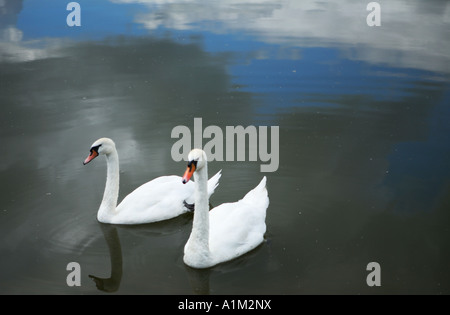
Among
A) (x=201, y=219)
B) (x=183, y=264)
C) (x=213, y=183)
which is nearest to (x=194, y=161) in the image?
(x=201, y=219)

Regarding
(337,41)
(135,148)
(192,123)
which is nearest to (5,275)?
(135,148)

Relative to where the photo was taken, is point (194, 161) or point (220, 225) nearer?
point (194, 161)

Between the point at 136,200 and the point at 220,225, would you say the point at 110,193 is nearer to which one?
the point at 136,200

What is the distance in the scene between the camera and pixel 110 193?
27.8ft

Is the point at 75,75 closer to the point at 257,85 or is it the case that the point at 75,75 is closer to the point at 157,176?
the point at 257,85

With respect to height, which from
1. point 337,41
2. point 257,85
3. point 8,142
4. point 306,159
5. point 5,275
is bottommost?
point 5,275

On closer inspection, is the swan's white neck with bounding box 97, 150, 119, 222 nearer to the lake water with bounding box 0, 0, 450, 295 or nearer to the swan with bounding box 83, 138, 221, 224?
the swan with bounding box 83, 138, 221, 224

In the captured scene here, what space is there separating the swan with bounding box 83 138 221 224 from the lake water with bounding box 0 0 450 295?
0.17 meters

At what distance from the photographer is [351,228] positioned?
8.16m

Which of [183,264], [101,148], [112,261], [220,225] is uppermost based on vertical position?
[101,148]

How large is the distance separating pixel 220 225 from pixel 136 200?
150 cm

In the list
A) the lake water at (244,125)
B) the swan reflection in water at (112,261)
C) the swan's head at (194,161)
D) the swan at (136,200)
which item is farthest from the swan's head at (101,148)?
the swan's head at (194,161)

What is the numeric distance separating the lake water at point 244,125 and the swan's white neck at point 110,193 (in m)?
0.19

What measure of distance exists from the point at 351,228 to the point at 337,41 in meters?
9.60
